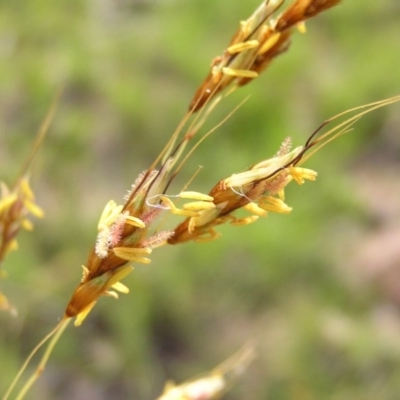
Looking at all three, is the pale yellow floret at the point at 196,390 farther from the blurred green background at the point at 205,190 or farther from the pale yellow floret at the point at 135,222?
the blurred green background at the point at 205,190

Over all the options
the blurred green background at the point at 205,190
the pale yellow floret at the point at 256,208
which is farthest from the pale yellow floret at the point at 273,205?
the blurred green background at the point at 205,190

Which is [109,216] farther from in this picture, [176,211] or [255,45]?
[255,45]

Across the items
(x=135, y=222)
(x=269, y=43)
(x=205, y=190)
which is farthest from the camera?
(x=205, y=190)

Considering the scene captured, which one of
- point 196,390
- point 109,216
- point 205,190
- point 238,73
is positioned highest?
point 205,190

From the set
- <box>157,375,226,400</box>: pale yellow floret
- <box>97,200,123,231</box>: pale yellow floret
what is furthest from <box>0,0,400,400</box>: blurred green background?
<box>97,200,123,231</box>: pale yellow floret

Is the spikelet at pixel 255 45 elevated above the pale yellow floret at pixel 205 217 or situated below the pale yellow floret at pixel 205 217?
above

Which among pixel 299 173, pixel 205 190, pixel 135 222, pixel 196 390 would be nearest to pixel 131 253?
pixel 135 222
